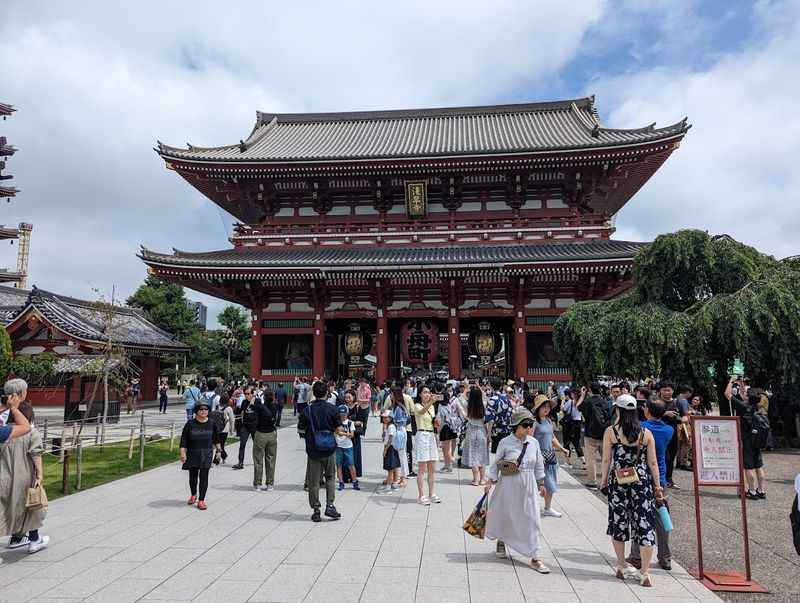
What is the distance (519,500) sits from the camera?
5.43m

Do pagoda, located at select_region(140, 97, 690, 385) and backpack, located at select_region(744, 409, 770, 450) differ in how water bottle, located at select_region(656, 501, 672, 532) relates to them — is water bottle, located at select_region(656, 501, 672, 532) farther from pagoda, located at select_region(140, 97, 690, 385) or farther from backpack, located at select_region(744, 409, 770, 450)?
pagoda, located at select_region(140, 97, 690, 385)

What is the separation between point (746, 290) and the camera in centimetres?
1259

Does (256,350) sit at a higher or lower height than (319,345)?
lower

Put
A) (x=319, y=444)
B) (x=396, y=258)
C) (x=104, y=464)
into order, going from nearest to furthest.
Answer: (x=319, y=444)
(x=104, y=464)
(x=396, y=258)

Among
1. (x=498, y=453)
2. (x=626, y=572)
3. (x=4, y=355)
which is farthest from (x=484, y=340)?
(x=4, y=355)

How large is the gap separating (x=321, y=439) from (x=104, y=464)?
297 inches

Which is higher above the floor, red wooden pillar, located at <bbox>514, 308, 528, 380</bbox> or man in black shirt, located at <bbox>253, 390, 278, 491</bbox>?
red wooden pillar, located at <bbox>514, 308, 528, 380</bbox>

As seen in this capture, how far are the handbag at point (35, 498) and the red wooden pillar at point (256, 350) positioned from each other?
17.3 meters

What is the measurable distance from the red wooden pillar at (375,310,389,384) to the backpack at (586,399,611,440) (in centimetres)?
1463

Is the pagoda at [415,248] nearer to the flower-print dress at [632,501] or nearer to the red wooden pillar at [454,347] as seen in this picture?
the red wooden pillar at [454,347]

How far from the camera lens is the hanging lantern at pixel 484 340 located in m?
23.7

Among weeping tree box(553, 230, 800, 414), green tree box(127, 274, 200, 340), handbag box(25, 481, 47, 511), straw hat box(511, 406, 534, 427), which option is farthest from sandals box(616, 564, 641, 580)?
green tree box(127, 274, 200, 340)

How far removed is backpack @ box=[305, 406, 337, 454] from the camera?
23.2ft

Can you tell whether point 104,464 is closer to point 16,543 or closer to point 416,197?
point 16,543
